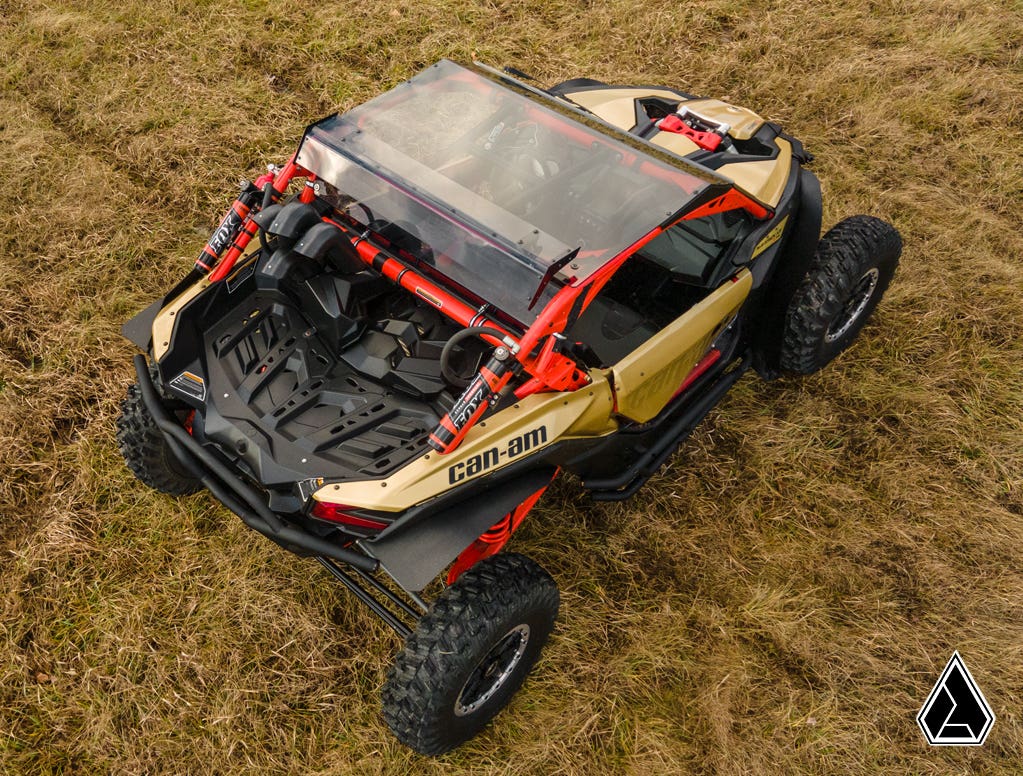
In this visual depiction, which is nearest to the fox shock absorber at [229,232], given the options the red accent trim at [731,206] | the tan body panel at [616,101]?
the red accent trim at [731,206]

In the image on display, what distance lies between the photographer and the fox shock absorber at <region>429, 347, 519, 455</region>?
2729 mm

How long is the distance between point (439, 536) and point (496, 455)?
34 centimetres

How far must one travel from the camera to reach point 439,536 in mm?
2803

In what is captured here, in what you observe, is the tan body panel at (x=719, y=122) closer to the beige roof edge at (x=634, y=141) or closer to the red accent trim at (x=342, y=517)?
the beige roof edge at (x=634, y=141)

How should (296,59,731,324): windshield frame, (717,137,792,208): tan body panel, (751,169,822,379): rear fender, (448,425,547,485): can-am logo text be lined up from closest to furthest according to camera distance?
(448,425,547,485): can-am logo text, (296,59,731,324): windshield frame, (717,137,792,208): tan body panel, (751,169,822,379): rear fender

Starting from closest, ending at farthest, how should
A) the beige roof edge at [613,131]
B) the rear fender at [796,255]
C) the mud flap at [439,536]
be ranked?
the mud flap at [439,536] < the beige roof edge at [613,131] < the rear fender at [796,255]

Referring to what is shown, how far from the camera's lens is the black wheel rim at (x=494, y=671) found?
312cm

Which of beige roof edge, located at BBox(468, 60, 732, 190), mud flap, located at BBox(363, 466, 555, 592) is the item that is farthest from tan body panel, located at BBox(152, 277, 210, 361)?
beige roof edge, located at BBox(468, 60, 732, 190)

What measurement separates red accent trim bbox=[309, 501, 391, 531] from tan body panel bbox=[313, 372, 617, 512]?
41 mm

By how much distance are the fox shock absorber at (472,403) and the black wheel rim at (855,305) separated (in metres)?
2.45

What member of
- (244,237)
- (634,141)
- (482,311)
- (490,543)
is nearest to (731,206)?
(634,141)

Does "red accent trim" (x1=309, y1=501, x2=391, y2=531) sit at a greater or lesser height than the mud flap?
greater

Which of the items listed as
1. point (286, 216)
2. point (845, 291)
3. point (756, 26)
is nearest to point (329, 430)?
point (286, 216)

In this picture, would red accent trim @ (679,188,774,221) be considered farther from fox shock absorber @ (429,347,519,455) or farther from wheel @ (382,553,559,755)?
wheel @ (382,553,559,755)
